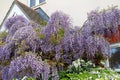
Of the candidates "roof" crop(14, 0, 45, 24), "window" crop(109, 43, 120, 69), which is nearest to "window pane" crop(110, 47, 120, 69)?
"window" crop(109, 43, 120, 69)

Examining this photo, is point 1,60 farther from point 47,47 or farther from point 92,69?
point 92,69

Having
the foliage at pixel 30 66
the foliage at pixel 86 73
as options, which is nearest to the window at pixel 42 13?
the foliage at pixel 86 73

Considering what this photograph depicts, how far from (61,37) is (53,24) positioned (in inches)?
18.7

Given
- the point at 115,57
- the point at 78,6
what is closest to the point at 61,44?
the point at 115,57

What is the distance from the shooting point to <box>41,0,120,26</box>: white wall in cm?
1009

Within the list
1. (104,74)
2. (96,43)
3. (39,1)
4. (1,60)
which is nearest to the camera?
(104,74)

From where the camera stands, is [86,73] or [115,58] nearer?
[86,73]

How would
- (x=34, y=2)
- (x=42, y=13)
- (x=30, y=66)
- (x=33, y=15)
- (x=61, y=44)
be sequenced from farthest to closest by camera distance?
Result: (x=34, y=2)
(x=42, y=13)
(x=33, y=15)
(x=61, y=44)
(x=30, y=66)

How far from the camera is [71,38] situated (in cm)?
811

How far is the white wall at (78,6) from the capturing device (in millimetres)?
10088

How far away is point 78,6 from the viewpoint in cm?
1103

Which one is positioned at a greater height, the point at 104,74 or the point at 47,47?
the point at 47,47

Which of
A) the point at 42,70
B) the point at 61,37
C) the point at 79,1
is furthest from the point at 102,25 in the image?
the point at 79,1

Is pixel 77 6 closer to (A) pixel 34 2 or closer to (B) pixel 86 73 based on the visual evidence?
(A) pixel 34 2
